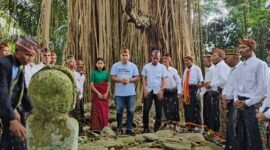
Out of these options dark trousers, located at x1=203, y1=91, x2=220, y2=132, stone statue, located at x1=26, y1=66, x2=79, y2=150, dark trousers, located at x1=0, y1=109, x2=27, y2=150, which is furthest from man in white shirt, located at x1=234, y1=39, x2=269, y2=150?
stone statue, located at x1=26, y1=66, x2=79, y2=150

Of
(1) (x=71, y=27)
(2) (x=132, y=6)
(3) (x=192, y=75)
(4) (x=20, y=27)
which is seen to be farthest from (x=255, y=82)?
(4) (x=20, y=27)

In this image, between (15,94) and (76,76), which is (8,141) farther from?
(76,76)

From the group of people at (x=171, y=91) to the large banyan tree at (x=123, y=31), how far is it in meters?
1.42

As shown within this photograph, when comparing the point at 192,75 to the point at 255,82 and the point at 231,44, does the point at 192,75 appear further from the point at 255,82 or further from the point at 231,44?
the point at 231,44

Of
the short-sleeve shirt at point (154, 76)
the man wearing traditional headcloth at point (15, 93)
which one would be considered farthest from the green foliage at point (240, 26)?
the man wearing traditional headcloth at point (15, 93)

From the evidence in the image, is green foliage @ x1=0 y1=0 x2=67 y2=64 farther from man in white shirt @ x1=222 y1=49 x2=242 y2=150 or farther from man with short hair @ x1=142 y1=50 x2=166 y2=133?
man in white shirt @ x1=222 y1=49 x2=242 y2=150

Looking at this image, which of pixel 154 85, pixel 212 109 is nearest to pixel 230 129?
pixel 212 109

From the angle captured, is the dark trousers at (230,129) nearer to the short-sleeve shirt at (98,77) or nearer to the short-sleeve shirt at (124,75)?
the short-sleeve shirt at (124,75)

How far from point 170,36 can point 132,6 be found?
1.42 m

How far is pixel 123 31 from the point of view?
9.45 meters

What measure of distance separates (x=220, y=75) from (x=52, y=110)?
185 inches

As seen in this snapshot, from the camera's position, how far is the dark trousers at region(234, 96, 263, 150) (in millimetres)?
4602

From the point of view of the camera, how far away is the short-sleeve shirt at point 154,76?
709 cm

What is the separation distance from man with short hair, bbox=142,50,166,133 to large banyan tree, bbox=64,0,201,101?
188cm
